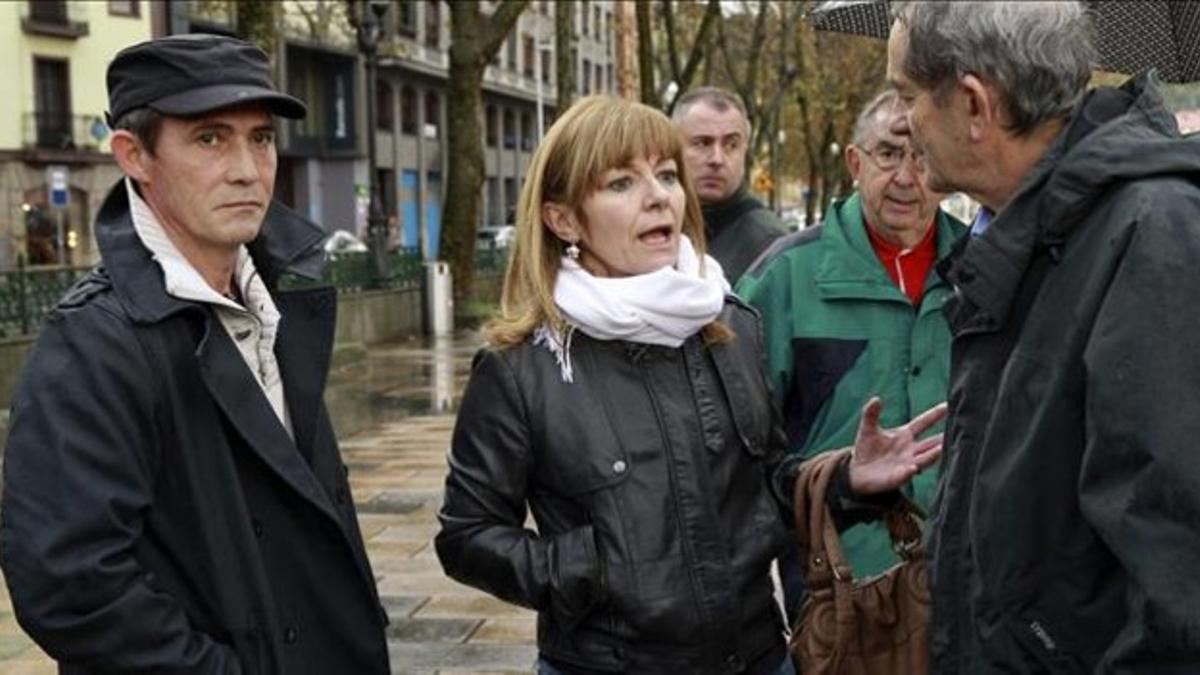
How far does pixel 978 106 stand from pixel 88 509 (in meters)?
1.46

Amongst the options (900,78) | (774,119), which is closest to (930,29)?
(900,78)

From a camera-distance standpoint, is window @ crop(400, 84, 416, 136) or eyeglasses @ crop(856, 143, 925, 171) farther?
window @ crop(400, 84, 416, 136)

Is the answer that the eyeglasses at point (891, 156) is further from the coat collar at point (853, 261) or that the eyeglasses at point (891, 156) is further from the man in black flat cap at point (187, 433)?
the man in black flat cap at point (187, 433)

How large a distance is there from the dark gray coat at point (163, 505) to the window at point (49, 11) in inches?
1582

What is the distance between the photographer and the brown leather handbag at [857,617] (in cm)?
280

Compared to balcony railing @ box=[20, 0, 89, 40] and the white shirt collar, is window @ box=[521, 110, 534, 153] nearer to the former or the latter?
balcony railing @ box=[20, 0, 89, 40]

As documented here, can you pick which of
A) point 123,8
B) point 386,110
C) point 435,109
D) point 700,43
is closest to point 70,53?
point 123,8

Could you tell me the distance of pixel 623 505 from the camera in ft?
8.88

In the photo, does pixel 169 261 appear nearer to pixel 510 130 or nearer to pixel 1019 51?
pixel 1019 51

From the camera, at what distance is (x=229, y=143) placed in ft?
8.41

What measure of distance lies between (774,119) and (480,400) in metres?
38.3

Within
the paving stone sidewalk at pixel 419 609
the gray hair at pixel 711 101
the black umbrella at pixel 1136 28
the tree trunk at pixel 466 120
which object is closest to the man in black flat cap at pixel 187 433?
the black umbrella at pixel 1136 28

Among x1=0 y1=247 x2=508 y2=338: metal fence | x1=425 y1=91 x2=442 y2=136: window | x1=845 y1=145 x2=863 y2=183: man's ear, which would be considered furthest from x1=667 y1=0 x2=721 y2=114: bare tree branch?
x1=425 y1=91 x2=442 y2=136: window

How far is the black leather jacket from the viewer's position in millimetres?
2688
